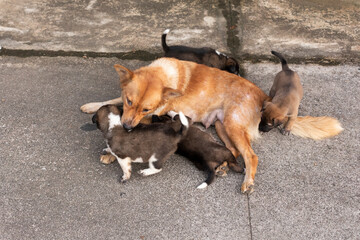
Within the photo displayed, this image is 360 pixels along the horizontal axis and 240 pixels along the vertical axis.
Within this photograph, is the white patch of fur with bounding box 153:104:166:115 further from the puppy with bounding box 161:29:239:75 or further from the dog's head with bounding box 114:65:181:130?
the puppy with bounding box 161:29:239:75

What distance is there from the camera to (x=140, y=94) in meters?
3.79

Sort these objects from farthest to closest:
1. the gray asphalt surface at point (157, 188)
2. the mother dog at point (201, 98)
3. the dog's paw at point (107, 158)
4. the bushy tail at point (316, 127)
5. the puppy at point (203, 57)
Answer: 1. the puppy at point (203, 57)
2. the bushy tail at point (316, 127)
3. the dog's paw at point (107, 158)
4. the mother dog at point (201, 98)
5. the gray asphalt surface at point (157, 188)

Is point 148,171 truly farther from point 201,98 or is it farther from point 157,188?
point 201,98

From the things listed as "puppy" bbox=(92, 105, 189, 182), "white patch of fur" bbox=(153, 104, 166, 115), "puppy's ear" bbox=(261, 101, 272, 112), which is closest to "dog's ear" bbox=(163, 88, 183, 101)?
"white patch of fur" bbox=(153, 104, 166, 115)

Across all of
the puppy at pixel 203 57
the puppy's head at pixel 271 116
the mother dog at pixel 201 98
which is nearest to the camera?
the mother dog at pixel 201 98

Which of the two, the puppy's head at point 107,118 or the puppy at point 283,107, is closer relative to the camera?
the puppy's head at point 107,118

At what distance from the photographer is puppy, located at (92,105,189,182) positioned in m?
3.63

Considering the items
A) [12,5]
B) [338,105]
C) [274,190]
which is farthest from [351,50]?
[12,5]

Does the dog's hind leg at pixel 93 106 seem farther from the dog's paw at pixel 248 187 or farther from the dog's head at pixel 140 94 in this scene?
the dog's paw at pixel 248 187

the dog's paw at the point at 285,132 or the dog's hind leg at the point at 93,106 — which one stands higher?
the dog's paw at the point at 285,132

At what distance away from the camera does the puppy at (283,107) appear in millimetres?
4141

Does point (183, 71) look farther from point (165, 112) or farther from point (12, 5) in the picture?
point (12, 5)

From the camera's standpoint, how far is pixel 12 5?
263 inches

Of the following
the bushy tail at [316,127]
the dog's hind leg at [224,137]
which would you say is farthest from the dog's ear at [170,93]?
the bushy tail at [316,127]
